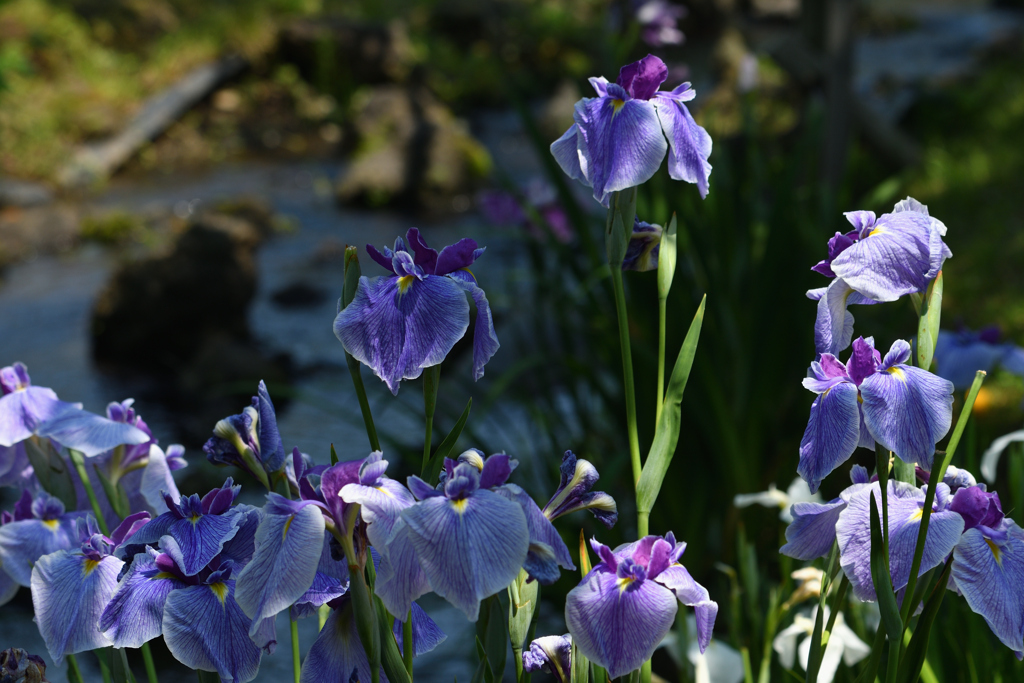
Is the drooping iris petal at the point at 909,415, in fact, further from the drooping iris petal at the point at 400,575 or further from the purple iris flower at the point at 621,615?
the drooping iris petal at the point at 400,575

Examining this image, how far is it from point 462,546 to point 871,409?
0.33m

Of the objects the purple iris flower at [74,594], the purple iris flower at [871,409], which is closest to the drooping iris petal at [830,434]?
the purple iris flower at [871,409]

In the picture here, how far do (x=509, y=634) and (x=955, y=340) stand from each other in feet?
3.77

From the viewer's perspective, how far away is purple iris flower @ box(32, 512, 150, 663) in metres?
0.67

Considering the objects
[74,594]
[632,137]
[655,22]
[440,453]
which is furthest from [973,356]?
[655,22]

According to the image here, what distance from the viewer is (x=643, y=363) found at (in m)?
1.87

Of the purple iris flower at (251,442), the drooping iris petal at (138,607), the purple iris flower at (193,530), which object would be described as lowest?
the drooping iris petal at (138,607)

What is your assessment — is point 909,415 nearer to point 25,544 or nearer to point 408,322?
point 408,322

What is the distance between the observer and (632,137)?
705 millimetres

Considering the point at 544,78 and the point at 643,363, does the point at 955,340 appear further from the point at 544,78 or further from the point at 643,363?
the point at 544,78

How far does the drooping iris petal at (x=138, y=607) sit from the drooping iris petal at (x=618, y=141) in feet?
1.48

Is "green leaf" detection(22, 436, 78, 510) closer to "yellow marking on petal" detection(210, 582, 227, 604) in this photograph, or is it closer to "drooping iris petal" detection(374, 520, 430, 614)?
"yellow marking on petal" detection(210, 582, 227, 604)

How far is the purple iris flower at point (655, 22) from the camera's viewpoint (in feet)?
8.52

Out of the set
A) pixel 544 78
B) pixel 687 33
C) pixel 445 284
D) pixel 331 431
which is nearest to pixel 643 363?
pixel 445 284
